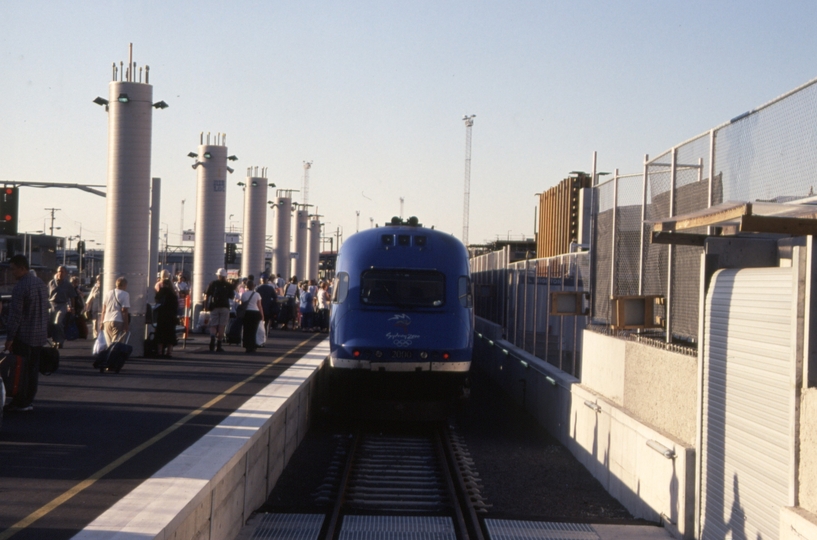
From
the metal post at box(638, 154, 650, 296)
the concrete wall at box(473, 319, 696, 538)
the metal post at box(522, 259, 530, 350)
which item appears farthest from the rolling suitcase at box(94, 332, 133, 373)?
the metal post at box(638, 154, 650, 296)

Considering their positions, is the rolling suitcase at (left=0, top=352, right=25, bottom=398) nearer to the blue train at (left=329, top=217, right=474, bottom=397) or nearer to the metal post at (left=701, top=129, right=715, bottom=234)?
the blue train at (left=329, top=217, right=474, bottom=397)

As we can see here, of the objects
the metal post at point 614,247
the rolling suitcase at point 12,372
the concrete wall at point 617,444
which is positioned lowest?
the concrete wall at point 617,444

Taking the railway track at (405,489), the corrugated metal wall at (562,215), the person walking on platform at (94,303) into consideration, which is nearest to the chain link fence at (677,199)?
the railway track at (405,489)

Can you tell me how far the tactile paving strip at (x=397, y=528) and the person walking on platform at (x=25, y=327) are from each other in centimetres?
492

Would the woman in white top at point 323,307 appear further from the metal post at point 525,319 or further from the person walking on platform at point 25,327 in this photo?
the person walking on platform at point 25,327

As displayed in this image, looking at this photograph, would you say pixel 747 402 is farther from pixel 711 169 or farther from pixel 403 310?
pixel 403 310

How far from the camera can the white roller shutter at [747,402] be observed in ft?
22.7

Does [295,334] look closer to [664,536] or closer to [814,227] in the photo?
[664,536]

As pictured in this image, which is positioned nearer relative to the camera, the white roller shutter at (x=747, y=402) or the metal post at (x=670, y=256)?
the white roller shutter at (x=747, y=402)

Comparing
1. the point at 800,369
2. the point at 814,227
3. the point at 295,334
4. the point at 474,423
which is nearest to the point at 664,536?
the point at 800,369

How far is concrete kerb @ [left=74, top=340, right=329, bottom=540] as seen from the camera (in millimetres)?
6512

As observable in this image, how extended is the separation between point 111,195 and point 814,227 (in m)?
19.5

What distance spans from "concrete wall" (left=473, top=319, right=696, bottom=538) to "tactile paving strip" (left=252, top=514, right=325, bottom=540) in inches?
124

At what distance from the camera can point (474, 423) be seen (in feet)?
57.6
